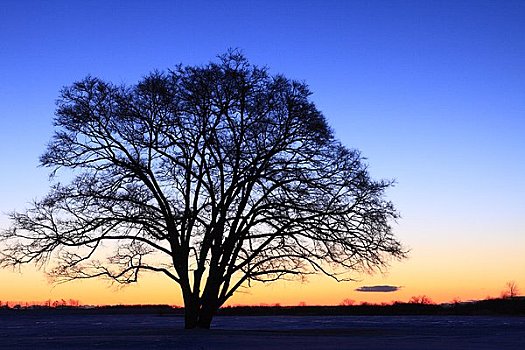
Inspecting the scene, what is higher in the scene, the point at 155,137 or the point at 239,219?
the point at 155,137

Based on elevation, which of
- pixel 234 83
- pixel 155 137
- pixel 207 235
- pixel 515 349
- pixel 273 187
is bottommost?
pixel 515 349

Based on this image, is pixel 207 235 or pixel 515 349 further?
pixel 207 235

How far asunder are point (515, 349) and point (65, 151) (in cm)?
1963

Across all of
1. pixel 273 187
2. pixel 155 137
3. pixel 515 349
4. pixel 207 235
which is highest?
pixel 155 137

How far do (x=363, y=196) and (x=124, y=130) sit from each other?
33.2 ft

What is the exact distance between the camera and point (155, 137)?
29.7 meters

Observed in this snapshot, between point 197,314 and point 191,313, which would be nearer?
point 191,313

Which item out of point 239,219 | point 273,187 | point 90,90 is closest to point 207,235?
point 239,219

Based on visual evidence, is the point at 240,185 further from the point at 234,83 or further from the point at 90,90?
the point at 90,90

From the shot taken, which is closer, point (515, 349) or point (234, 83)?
point (515, 349)

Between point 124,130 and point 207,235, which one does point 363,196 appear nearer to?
point 207,235

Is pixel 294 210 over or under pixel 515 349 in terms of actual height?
over

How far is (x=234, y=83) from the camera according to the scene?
29.2m

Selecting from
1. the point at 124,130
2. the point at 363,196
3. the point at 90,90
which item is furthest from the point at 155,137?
the point at 363,196
